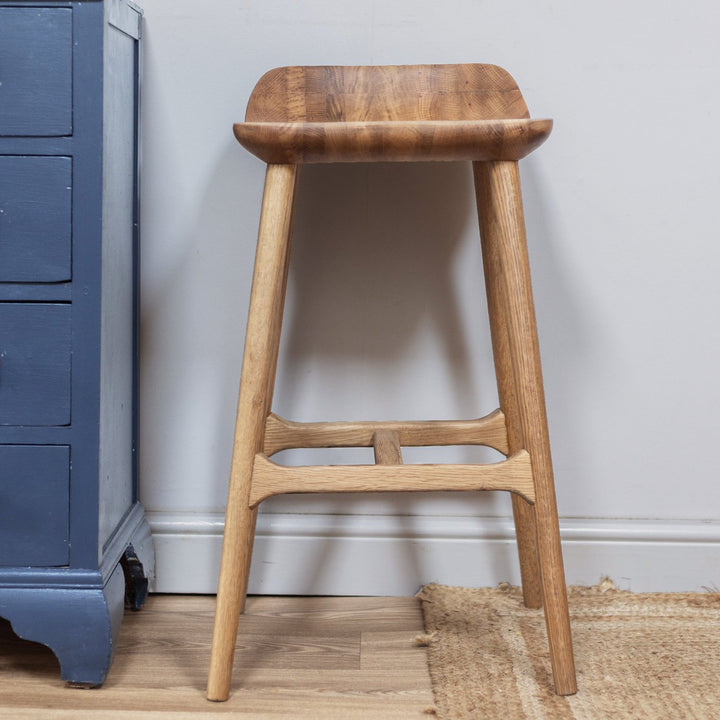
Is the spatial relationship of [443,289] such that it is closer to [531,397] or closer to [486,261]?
[486,261]

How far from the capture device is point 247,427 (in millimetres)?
945

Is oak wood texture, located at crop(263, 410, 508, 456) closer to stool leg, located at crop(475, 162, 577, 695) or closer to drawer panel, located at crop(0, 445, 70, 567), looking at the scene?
stool leg, located at crop(475, 162, 577, 695)

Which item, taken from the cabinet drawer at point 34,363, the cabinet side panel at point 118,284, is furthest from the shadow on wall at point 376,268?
the cabinet drawer at point 34,363

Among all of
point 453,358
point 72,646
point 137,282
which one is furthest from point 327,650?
point 137,282

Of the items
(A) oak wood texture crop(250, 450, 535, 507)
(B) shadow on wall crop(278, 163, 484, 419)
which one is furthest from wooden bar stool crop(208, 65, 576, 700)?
(B) shadow on wall crop(278, 163, 484, 419)

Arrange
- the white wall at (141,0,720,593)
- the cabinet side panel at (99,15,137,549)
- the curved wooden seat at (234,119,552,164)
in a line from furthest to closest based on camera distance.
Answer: the white wall at (141,0,720,593), the cabinet side panel at (99,15,137,549), the curved wooden seat at (234,119,552,164)

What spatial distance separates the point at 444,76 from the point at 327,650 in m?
0.76

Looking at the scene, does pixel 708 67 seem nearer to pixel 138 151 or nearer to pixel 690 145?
pixel 690 145

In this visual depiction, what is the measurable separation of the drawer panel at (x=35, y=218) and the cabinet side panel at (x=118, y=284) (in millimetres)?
45

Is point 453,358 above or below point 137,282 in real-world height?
below

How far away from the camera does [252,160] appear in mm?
1216

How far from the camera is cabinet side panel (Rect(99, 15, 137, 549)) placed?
0.98 metres

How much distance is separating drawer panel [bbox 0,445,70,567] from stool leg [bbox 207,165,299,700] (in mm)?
197

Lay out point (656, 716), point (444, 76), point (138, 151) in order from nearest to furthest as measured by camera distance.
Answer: point (656, 716)
point (444, 76)
point (138, 151)
